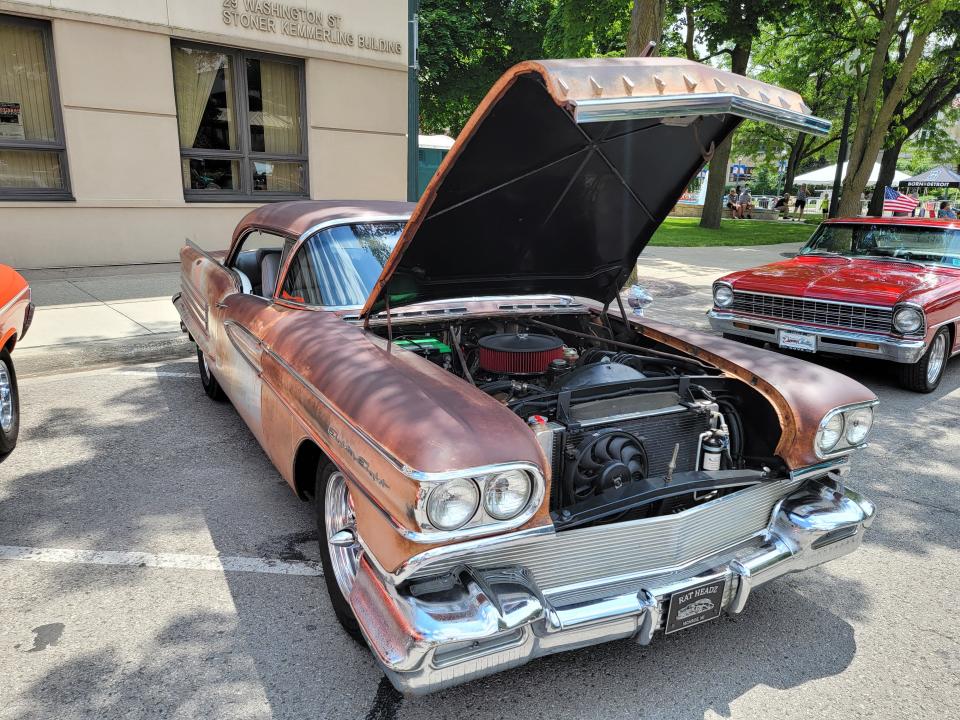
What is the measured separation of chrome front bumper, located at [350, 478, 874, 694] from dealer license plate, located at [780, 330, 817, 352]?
4.19 meters

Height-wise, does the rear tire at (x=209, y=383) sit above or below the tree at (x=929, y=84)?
below

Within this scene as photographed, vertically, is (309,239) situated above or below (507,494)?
above

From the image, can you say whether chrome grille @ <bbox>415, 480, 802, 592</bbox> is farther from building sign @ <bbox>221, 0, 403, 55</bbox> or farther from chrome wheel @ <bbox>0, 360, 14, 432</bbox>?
building sign @ <bbox>221, 0, 403, 55</bbox>

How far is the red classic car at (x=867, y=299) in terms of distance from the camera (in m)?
5.77

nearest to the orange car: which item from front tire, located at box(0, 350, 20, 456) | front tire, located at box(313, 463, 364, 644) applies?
front tire, located at box(0, 350, 20, 456)

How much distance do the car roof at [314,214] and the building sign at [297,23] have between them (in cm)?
722

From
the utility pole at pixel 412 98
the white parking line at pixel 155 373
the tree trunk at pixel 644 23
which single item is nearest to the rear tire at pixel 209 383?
the white parking line at pixel 155 373

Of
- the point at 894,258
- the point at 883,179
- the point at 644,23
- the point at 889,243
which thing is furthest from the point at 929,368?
the point at 883,179

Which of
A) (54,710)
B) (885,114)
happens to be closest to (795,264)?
(54,710)

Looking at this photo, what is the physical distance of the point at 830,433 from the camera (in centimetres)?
274

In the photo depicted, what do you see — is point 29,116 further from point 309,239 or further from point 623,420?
point 623,420

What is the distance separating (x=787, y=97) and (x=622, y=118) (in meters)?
0.81

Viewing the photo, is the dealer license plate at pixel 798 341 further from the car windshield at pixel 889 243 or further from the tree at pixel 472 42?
the tree at pixel 472 42

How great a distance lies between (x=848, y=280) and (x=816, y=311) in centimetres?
48
